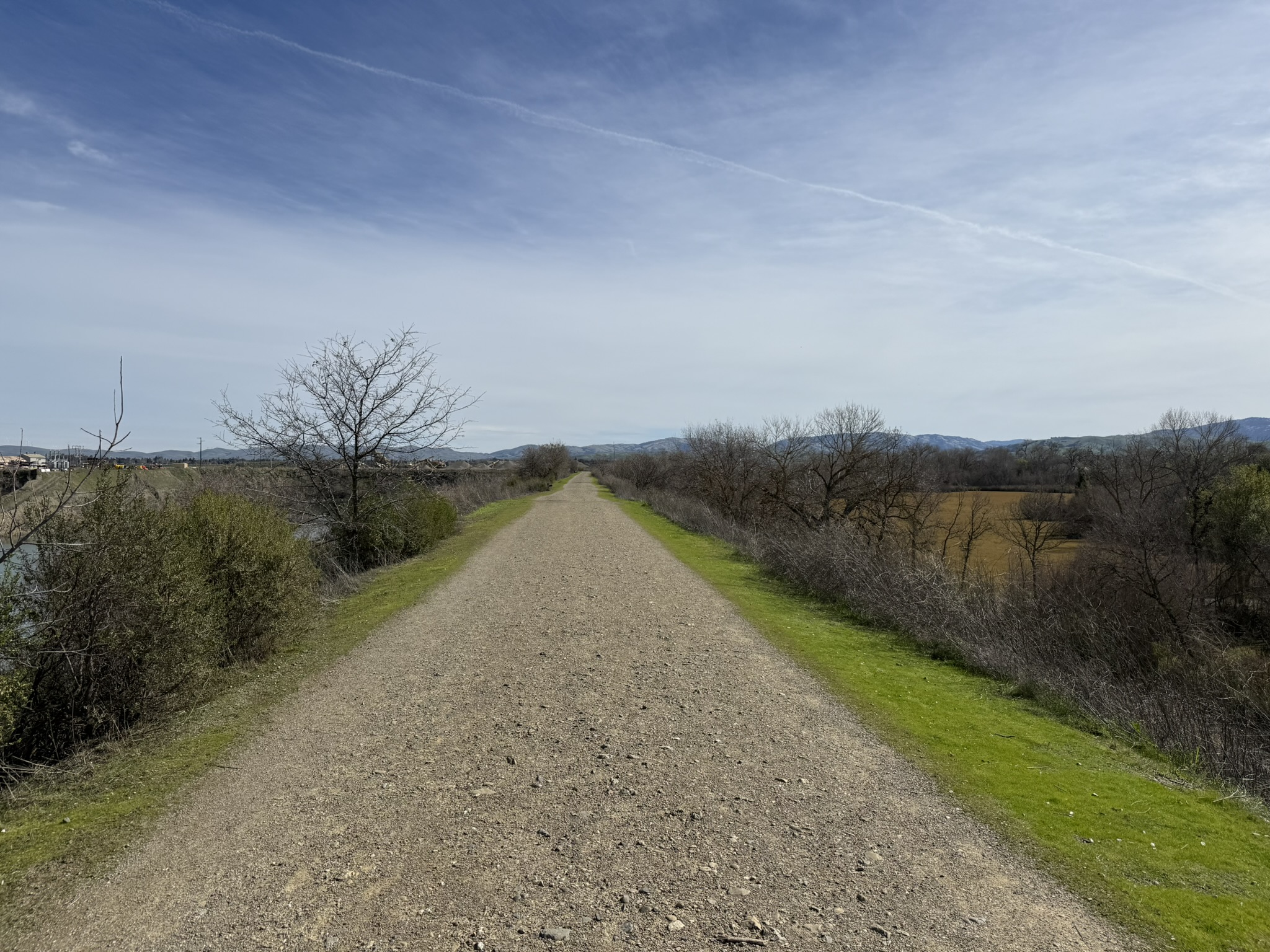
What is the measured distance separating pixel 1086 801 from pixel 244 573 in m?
8.99

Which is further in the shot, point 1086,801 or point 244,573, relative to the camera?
point 244,573

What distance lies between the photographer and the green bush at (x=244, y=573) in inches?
334

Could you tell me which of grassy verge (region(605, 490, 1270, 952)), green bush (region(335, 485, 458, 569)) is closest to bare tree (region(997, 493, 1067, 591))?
green bush (region(335, 485, 458, 569))

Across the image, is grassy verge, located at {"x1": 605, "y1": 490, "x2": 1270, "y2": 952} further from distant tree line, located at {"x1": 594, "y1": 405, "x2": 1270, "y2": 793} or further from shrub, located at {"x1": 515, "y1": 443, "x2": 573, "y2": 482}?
shrub, located at {"x1": 515, "y1": 443, "x2": 573, "y2": 482}

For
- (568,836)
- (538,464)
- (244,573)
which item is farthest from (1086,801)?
(538,464)

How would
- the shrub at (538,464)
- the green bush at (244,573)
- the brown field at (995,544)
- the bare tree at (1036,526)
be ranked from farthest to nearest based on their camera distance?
the shrub at (538,464), the brown field at (995,544), the bare tree at (1036,526), the green bush at (244,573)

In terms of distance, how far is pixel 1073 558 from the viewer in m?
31.5

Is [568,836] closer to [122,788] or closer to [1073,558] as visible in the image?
[122,788]

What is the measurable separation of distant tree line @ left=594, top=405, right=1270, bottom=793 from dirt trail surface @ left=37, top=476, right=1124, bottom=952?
146 inches

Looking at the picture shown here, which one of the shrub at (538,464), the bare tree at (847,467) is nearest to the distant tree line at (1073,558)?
the bare tree at (847,467)

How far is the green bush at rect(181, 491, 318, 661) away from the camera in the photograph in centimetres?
848

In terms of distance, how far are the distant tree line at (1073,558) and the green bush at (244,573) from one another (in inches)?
361

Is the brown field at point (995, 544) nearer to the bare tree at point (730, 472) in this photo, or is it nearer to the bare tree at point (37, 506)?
the bare tree at point (730, 472)

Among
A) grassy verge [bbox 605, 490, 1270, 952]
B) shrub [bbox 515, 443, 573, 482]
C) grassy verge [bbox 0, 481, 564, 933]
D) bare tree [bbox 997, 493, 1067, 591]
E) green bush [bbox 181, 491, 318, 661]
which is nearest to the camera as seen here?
grassy verge [bbox 605, 490, 1270, 952]
